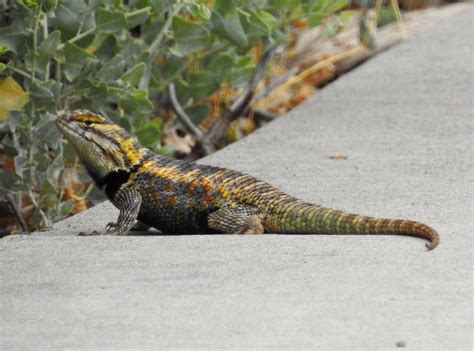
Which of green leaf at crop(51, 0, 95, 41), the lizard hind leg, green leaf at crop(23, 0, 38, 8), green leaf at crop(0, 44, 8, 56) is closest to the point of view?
the lizard hind leg

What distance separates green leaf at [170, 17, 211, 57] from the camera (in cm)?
770

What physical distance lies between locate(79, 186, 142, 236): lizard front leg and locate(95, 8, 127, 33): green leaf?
1.22 meters

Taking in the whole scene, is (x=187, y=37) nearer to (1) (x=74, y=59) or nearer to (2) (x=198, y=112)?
(1) (x=74, y=59)

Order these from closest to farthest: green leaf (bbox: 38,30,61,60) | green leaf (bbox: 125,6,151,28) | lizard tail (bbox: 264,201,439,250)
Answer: lizard tail (bbox: 264,201,439,250), green leaf (bbox: 38,30,61,60), green leaf (bbox: 125,6,151,28)

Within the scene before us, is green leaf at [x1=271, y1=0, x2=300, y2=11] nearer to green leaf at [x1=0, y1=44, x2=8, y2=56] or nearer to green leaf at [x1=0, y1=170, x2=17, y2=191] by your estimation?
green leaf at [x1=0, y1=170, x2=17, y2=191]

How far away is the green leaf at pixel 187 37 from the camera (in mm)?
7699

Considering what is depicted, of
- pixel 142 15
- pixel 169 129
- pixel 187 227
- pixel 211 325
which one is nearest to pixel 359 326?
pixel 211 325

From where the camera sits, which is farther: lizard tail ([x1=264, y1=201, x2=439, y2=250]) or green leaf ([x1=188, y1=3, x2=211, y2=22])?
green leaf ([x1=188, y1=3, x2=211, y2=22])

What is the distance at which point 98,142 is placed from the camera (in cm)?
596

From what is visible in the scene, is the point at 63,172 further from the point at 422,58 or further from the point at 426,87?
the point at 422,58

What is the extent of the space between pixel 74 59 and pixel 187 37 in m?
1.02

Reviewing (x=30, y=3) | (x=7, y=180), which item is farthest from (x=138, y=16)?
(x=7, y=180)

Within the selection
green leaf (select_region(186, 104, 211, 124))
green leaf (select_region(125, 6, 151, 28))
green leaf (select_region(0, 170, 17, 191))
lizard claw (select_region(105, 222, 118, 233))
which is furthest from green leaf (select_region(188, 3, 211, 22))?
green leaf (select_region(186, 104, 211, 124))

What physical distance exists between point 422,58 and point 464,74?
874mm
